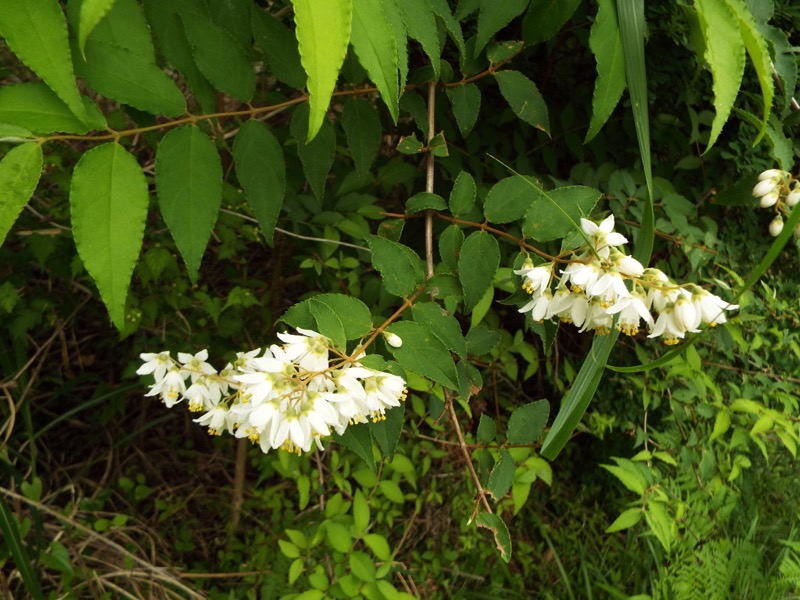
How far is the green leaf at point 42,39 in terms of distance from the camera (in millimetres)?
583

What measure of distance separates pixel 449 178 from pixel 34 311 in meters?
1.15

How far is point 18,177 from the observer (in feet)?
2.16

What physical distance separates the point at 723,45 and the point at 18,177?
840 mm

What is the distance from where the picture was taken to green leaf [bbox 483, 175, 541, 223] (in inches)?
35.0

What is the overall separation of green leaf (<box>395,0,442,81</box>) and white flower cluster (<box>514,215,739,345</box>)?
Result: 30cm

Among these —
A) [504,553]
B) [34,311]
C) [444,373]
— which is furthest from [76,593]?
[444,373]

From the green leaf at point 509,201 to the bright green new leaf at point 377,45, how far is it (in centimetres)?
35

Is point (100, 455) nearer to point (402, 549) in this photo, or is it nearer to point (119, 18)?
point (402, 549)

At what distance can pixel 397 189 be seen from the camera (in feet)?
5.61

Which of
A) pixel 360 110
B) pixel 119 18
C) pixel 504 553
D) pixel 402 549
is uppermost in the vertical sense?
pixel 119 18

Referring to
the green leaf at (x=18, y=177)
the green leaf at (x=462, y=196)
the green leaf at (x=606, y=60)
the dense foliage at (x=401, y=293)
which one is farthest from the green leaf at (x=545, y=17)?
the green leaf at (x=18, y=177)

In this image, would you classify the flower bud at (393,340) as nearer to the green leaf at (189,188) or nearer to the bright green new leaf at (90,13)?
the green leaf at (189,188)

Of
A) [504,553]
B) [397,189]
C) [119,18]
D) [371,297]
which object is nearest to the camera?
[119,18]

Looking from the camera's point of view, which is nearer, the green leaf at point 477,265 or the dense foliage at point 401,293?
the dense foliage at point 401,293
